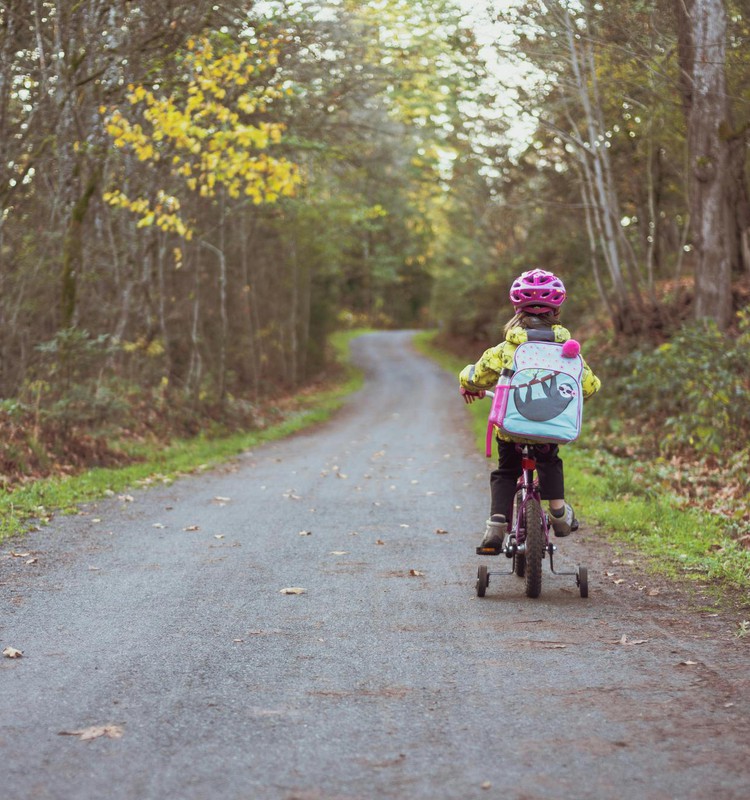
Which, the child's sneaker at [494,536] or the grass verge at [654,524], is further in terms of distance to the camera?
the grass verge at [654,524]

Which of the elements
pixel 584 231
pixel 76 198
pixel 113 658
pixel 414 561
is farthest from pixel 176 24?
pixel 584 231

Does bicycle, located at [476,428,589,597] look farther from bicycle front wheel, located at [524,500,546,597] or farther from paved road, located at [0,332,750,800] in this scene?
paved road, located at [0,332,750,800]

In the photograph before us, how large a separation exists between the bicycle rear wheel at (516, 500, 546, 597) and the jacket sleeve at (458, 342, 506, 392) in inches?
34.7

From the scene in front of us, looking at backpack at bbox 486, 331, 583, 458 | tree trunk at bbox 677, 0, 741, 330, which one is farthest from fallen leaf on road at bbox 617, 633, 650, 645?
tree trunk at bbox 677, 0, 741, 330

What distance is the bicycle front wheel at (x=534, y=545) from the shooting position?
6570 millimetres

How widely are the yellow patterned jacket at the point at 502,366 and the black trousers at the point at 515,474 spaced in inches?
5.2

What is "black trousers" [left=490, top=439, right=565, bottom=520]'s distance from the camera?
6.71 metres

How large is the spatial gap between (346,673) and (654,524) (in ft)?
17.8

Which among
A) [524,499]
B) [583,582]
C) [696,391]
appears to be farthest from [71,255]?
[583,582]

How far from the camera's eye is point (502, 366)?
21.6ft

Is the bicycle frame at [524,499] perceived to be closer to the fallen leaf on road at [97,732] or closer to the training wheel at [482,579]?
the training wheel at [482,579]

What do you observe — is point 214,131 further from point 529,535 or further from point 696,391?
point 529,535

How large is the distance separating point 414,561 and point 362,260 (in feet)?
197

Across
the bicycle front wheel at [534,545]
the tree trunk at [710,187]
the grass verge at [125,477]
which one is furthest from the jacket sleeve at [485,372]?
the tree trunk at [710,187]
